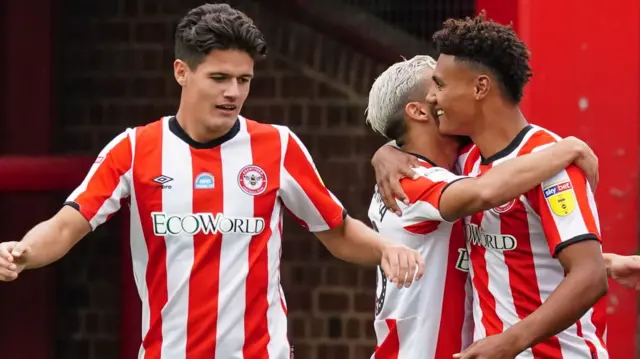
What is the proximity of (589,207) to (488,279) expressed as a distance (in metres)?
0.35

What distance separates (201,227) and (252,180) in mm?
189

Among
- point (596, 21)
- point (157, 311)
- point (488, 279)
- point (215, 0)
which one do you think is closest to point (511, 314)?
point (488, 279)

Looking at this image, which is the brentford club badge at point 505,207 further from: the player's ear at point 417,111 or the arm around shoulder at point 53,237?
the arm around shoulder at point 53,237

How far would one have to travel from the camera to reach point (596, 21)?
458cm

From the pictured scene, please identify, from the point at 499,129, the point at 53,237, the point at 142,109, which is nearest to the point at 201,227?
the point at 53,237

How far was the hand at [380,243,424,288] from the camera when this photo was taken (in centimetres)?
333

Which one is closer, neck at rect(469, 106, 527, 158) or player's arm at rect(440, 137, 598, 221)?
player's arm at rect(440, 137, 598, 221)

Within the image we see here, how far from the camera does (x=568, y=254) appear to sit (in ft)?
10.7

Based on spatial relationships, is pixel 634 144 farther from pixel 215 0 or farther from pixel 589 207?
pixel 215 0

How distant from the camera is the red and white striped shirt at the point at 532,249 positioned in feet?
10.9

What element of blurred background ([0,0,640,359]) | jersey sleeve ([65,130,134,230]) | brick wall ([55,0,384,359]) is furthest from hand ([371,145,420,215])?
brick wall ([55,0,384,359])

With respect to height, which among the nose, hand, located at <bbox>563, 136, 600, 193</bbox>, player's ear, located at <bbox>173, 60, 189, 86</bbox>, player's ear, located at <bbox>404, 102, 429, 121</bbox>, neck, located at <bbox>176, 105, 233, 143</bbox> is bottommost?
hand, located at <bbox>563, 136, 600, 193</bbox>

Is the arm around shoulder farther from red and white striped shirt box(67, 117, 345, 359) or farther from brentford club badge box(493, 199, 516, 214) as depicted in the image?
brentford club badge box(493, 199, 516, 214)

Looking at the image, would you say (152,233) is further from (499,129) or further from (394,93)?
(499,129)
